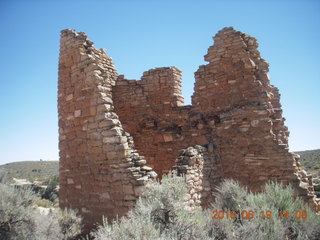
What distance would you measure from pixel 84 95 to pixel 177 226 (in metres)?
3.59

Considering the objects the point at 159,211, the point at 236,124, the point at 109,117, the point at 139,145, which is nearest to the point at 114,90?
the point at 139,145

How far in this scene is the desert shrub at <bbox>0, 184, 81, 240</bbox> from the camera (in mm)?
4017

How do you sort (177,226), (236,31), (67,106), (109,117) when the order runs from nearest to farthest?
(177,226)
(109,117)
(67,106)
(236,31)

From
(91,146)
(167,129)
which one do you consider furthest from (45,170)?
(91,146)

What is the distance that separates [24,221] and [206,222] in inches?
117

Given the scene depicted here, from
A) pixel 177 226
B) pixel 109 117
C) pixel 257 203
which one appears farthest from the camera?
pixel 109 117

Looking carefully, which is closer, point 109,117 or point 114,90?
point 109,117

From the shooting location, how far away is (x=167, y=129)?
776cm

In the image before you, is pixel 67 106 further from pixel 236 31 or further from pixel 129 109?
pixel 236 31

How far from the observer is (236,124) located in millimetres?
6457

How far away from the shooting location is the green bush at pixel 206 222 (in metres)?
2.94

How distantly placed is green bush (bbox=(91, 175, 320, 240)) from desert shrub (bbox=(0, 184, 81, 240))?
1.16 meters

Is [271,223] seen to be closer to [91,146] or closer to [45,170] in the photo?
[91,146]
